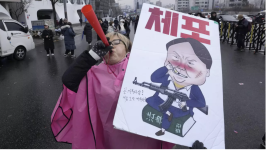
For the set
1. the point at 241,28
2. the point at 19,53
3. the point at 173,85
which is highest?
the point at 241,28

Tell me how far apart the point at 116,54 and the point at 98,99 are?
0.39 m

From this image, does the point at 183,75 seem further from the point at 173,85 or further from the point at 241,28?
the point at 241,28

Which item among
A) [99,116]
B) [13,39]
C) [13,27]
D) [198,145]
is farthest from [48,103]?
[13,27]

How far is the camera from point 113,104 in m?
1.34

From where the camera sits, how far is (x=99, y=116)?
1.43 metres

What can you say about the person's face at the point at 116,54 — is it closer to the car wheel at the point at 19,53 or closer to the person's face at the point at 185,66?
the person's face at the point at 185,66

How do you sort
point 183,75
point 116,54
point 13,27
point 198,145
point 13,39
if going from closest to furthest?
point 198,145
point 183,75
point 116,54
point 13,39
point 13,27

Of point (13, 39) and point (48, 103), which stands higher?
point (13, 39)

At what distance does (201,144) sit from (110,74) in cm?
78

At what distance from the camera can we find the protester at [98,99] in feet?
4.54

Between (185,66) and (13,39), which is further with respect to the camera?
(13,39)

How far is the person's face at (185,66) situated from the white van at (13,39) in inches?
349

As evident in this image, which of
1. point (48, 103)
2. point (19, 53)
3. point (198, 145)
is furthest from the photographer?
point (19, 53)

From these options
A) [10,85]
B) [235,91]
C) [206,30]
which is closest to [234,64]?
[235,91]
